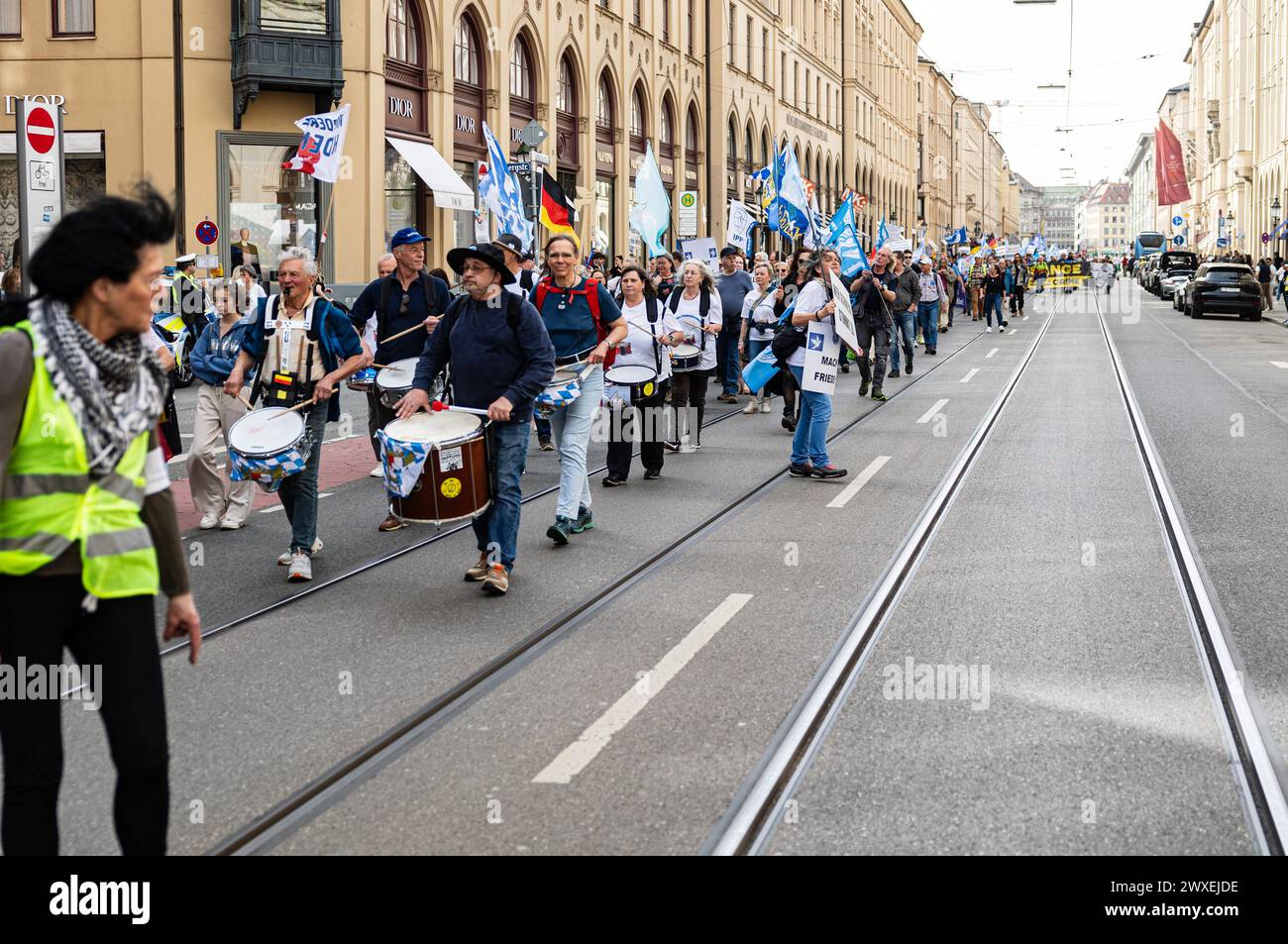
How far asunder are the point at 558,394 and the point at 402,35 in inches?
857

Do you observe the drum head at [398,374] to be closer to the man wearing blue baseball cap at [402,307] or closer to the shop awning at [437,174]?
the man wearing blue baseball cap at [402,307]

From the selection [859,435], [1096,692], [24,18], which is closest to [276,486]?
[1096,692]

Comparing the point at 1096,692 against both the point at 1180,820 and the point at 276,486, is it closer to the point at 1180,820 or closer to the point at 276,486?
the point at 1180,820

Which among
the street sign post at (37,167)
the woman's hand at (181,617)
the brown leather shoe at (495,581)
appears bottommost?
the brown leather shoe at (495,581)

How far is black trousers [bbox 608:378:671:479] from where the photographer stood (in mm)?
12219

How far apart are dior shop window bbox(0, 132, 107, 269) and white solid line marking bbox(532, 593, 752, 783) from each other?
2162 cm

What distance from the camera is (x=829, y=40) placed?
2837 inches

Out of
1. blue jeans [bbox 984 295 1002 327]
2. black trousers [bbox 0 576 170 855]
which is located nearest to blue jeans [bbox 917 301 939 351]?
blue jeans [bbox 984 295 1002 327]

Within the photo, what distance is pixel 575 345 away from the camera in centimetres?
988

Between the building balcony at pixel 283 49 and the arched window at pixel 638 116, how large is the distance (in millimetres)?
16474

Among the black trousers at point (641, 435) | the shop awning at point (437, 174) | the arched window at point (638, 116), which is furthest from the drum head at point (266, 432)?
the arched window at point (638, 116)

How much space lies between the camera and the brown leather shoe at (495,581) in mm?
7945

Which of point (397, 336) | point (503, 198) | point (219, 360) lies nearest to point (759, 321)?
point (503, 198)

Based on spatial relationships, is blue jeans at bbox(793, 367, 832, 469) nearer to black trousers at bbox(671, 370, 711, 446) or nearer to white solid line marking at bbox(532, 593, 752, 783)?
black trousers at bbox(671, 370, 711, 446)
